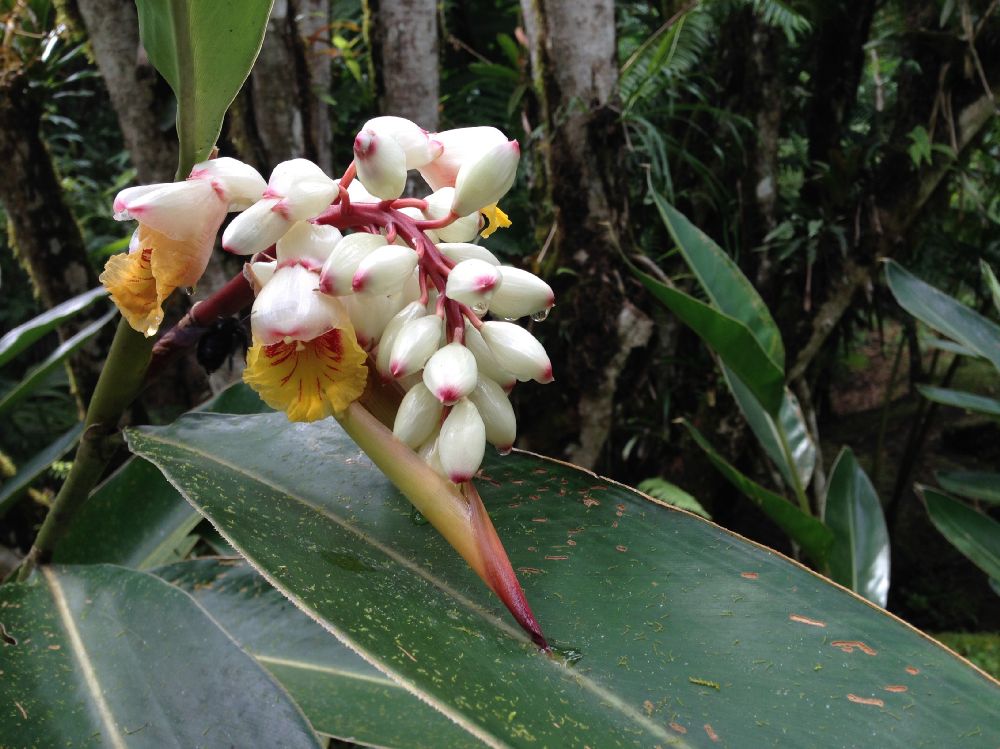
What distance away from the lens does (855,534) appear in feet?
4.00

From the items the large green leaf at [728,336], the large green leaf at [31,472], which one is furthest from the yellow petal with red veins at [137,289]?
the large green leaf at [728,336]

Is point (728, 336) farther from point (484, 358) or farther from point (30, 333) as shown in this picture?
point (30, 333)

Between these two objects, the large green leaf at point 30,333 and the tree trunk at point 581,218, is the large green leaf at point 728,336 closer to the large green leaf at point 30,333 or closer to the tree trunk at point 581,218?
the tree trunk at point 581,218

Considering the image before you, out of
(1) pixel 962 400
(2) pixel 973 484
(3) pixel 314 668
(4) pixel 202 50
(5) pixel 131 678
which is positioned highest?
(4) pixel 202 50

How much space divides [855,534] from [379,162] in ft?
3.78

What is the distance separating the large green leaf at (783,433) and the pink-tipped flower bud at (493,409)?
793mm

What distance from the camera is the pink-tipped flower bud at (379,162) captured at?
0.37 metres

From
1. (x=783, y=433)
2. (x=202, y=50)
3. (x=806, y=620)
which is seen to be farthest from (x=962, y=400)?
(x=202, y=50)

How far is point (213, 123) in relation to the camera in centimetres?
40

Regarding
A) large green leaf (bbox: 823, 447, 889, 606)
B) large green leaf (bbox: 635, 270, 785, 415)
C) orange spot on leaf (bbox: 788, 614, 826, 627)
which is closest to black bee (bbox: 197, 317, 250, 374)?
orange spot on leaf (bbox: 788, 614, 826, 627)

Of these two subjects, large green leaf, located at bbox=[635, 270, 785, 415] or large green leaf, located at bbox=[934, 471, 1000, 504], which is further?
large green leaf, located at bbox=[934, 471, 1000, 504]

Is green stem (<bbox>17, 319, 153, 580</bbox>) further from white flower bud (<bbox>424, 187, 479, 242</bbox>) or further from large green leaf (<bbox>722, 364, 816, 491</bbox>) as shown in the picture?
large green leaf (<bbox>722, 364, 816, 491</bbox>)

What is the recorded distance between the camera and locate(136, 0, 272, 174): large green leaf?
15.0 inches

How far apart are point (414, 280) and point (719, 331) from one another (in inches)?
24.4
